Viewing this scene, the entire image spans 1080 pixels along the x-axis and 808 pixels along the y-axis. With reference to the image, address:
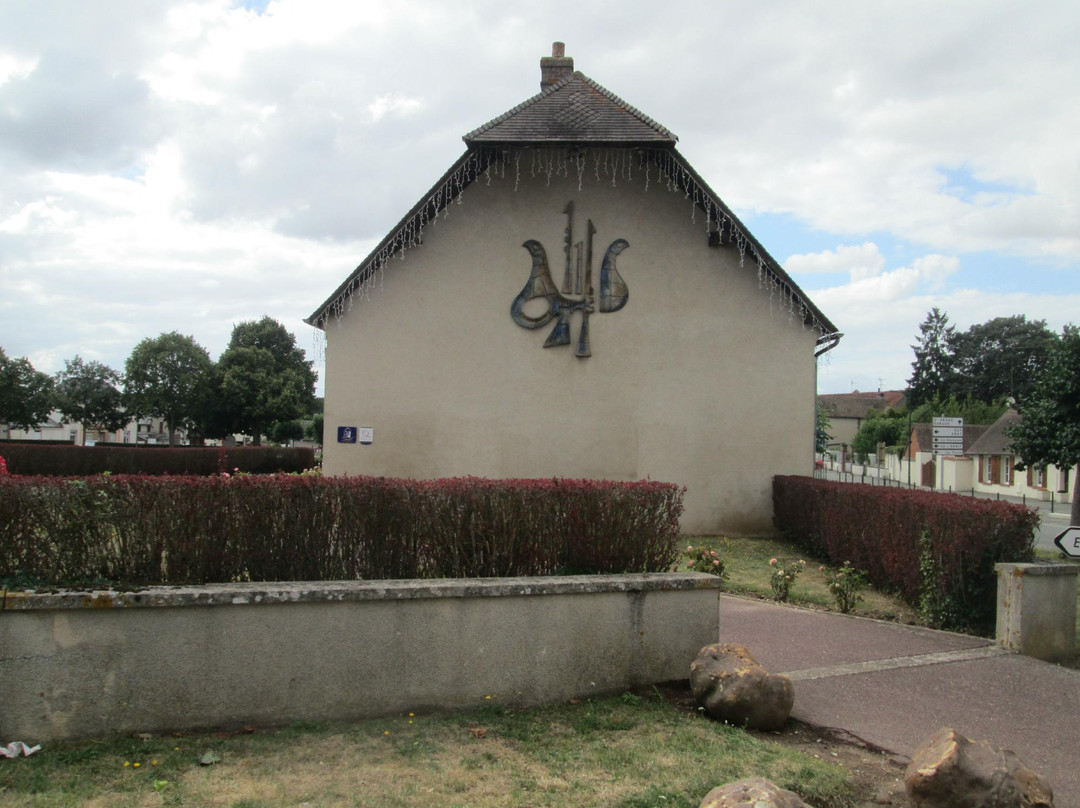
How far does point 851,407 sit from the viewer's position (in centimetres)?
11488

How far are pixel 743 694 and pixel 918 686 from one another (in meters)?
2.00

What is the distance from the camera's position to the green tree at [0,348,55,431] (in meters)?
54.2

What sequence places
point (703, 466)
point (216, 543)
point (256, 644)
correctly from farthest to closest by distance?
point (703, 466)
point (216, 543)
point (256, 644)

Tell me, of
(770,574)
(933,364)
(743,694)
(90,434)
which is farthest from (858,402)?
(743,694)

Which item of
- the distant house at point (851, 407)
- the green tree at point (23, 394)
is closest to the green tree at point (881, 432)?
the distant house at point (851, 407)

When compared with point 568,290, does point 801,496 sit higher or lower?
lower

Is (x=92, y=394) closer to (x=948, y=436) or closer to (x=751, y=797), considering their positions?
(x=948, y=436)

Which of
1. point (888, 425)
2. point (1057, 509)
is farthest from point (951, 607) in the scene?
point (888, 425)

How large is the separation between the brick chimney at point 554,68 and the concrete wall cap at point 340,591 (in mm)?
14321

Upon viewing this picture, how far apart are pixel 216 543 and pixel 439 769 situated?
7.41 ft

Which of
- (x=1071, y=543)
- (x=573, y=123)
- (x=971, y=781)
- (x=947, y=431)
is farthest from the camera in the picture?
(x=947, y=431)

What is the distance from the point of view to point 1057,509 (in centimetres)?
3694

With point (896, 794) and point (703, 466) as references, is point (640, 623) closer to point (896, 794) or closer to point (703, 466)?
point (896, 794)

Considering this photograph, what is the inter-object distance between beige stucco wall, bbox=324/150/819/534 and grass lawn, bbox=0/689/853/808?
10435mm
